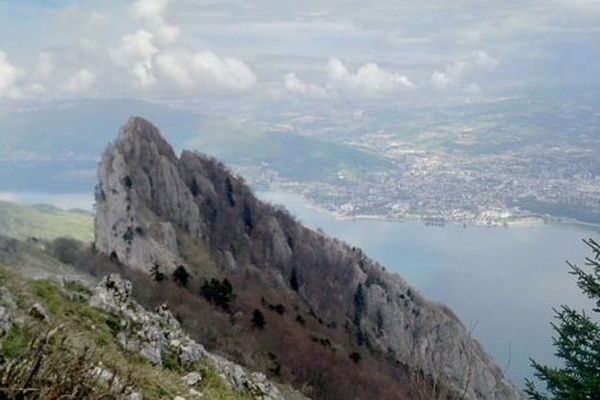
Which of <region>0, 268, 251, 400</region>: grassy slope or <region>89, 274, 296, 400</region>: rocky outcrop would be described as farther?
<region>89, 274, 296, 400</region>: rocky outcrop

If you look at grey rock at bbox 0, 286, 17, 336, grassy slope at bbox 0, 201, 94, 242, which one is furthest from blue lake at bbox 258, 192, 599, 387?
grassy slope at bbox 0, 201, 94, 242

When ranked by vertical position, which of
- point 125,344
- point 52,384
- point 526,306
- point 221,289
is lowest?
point 526,306

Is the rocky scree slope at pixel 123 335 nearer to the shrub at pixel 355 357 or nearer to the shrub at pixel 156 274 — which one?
the shrub at pixel 156 274

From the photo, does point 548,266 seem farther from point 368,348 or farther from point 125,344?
point 125,344

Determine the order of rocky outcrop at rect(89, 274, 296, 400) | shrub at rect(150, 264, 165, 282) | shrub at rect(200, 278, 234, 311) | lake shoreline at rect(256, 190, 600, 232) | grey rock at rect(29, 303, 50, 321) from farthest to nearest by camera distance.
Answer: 1. lake shoreline at rect(256, 190, 600, 232)
2. shrub at rect(150, 264, 165, 282)
3. shrub at rect(200, 278, 234, 311)
4. rocky outcrop at rect(89, 274, 296, 400)
5. grey rock at rect(29, 303, 50, 321)

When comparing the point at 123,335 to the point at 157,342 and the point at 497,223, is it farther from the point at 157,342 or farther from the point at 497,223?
the point at 497,223

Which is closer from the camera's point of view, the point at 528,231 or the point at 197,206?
the point at 197,206

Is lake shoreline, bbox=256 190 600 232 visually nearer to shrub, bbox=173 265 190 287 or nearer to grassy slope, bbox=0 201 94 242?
grassy slope, bbox=0 201 94 242

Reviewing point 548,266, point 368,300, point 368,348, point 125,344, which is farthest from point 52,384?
point 548,266
